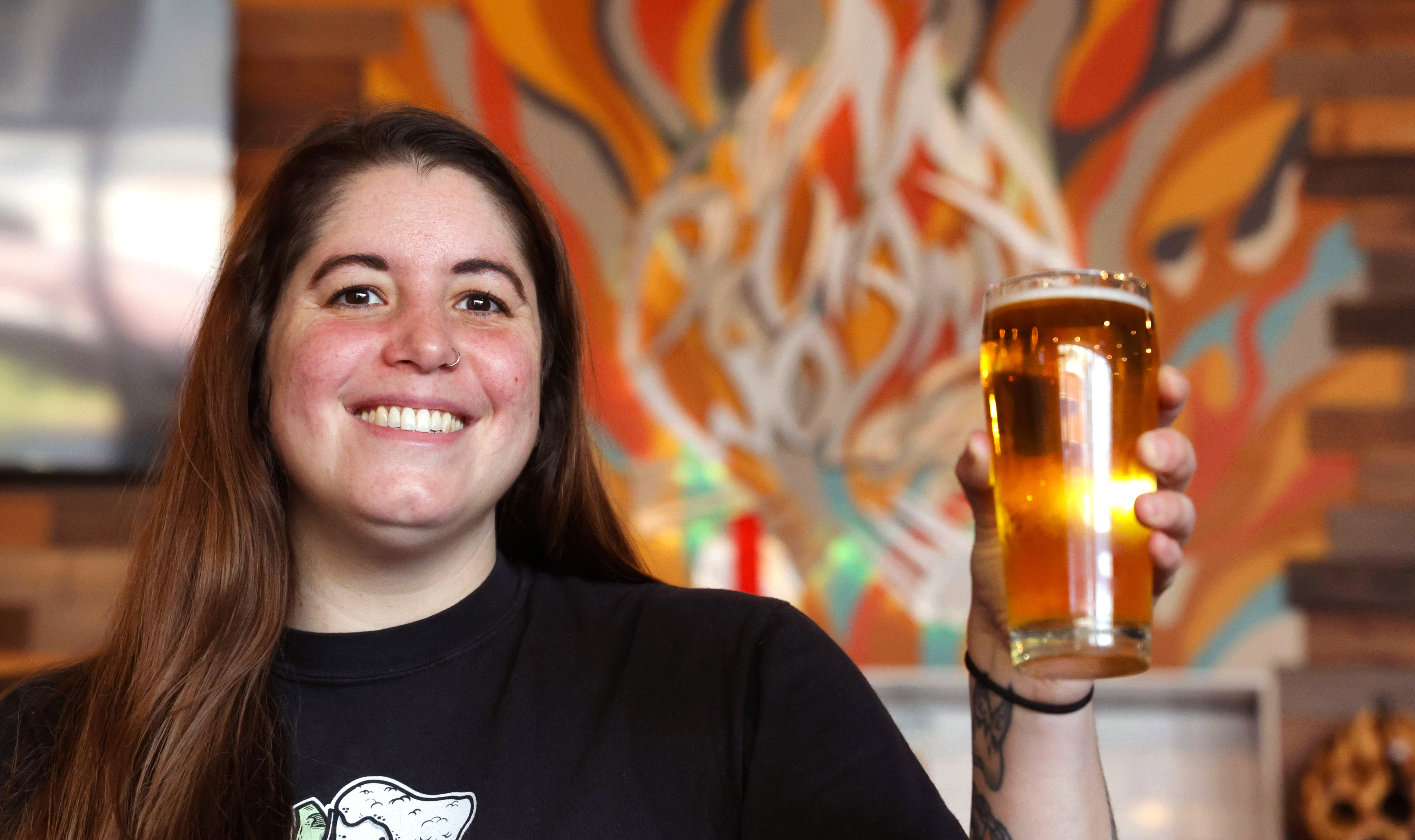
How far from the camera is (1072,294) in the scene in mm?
859

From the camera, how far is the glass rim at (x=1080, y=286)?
2.82ft

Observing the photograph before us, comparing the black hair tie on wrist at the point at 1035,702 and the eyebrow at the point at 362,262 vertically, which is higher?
the eyebrow at the point at 362,262

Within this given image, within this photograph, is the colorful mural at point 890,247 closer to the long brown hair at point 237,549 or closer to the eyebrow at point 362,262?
the long brown hair at point 237,549

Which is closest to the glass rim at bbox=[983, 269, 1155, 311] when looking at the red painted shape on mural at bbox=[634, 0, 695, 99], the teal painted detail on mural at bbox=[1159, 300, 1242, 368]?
the teal painted detail on mural at bbox=[1159, 300, 1242, 368]

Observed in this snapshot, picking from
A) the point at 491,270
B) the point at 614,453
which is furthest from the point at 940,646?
the point at 491,270

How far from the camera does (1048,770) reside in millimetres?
910

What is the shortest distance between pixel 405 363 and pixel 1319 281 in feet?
6.82

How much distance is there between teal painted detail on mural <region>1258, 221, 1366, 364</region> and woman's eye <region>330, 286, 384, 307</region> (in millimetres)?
1942

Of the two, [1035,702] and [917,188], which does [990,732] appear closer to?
[1035,702]

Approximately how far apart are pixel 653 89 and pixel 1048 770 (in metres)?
2.05

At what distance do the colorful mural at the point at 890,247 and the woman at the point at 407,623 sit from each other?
1187mm

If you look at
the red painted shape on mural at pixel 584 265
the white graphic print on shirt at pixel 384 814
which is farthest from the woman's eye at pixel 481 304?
the red painted shape on mural at pixel 584 265

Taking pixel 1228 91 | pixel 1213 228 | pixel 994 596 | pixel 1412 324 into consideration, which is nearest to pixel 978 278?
pixel 1213 228

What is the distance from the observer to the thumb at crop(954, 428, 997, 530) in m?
0.92
